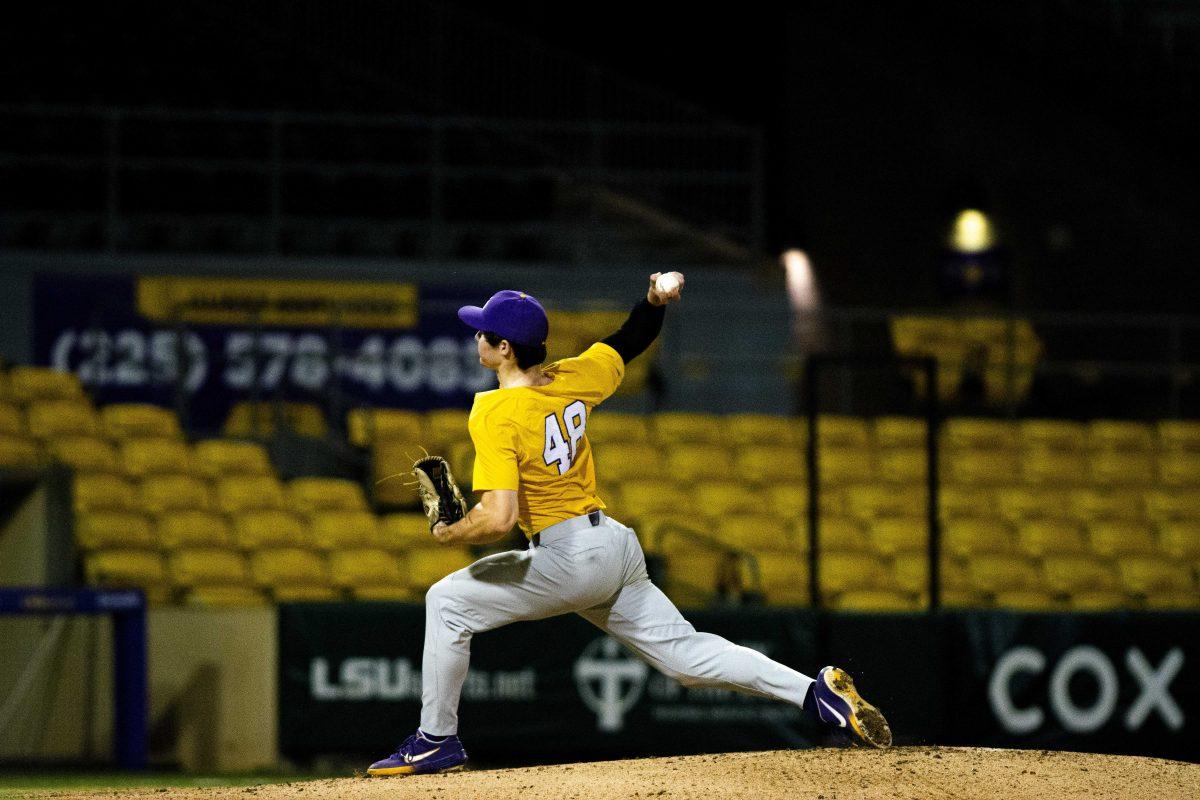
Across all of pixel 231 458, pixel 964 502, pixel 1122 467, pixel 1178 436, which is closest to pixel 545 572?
pixel 231 458

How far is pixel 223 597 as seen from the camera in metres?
11.3

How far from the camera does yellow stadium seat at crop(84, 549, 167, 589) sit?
36.7 ft

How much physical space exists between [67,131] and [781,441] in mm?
7456

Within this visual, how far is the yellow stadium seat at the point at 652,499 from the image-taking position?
1247cm

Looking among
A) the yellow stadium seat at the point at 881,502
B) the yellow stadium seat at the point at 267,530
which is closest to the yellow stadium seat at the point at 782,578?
the yellow stadium seat at the point at 881,502

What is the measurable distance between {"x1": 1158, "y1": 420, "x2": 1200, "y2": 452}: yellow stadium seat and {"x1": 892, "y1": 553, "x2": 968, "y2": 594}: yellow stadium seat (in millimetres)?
3083

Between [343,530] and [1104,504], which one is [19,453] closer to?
[343,530]

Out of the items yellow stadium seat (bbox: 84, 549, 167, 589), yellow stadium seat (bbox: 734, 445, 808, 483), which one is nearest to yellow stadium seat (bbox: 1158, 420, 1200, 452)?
yellow stadium seat (bbox: 734, 445, 808, 483)

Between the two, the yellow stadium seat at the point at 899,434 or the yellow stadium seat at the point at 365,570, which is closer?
the yellow stadium seat at the point at 365,570

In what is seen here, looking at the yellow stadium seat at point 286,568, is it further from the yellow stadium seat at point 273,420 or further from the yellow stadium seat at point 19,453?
the yellow stadium seat at point 273,420

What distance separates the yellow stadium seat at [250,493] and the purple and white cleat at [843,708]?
22.1 feet

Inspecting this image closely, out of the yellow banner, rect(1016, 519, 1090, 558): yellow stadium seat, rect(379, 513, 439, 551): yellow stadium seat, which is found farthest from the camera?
the yellow banner

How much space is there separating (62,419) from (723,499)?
473 cm

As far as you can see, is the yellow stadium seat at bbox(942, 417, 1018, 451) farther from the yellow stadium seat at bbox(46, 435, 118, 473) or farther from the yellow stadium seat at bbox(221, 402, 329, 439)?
the yellow stadium seat at bbox(46, 435, 118, 473)
